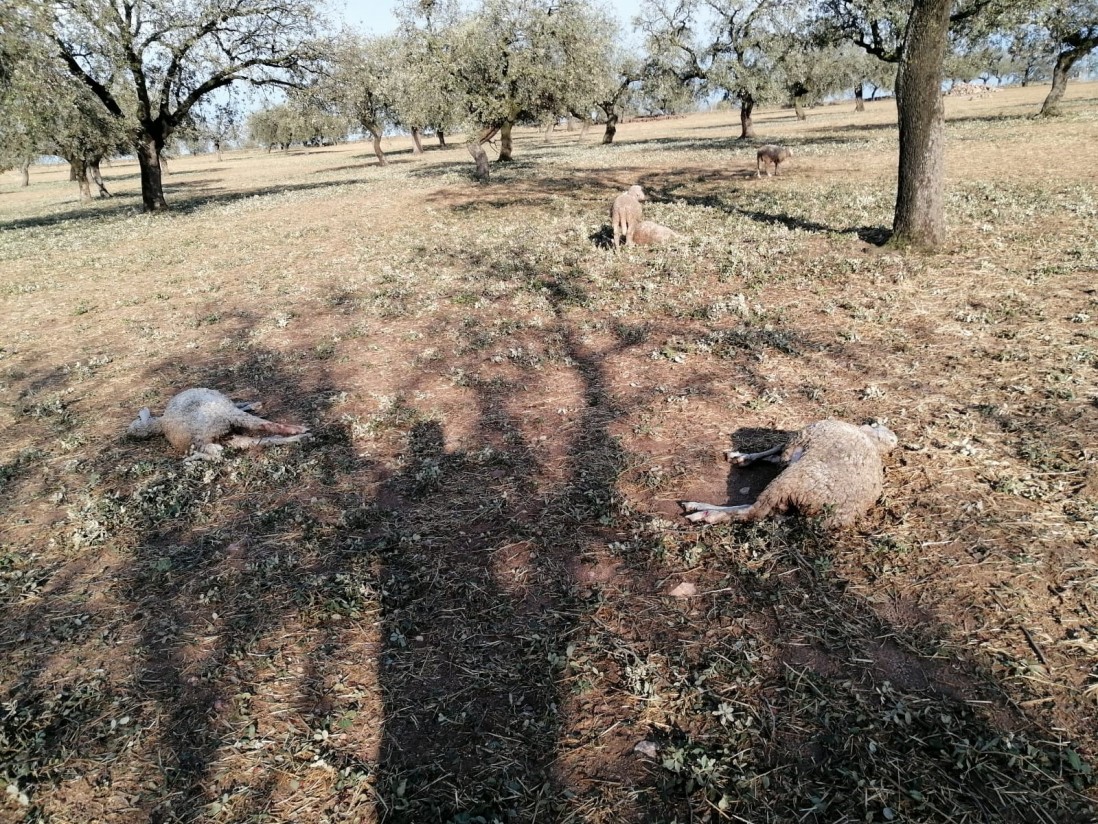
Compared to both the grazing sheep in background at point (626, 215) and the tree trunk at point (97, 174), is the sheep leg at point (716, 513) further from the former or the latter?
the tree trunk at point (97, 174)

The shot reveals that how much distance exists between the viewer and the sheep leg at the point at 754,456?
5422mm

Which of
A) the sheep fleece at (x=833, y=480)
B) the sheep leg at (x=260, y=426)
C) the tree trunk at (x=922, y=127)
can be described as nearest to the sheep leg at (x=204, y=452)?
the sheep leg at (x=260, y=426)

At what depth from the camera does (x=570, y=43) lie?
27.0 m

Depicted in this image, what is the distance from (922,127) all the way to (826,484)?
31.0 feet

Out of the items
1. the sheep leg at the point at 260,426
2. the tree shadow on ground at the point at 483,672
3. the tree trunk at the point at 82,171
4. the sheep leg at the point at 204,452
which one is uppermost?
the tree trunk at the point at 82,171

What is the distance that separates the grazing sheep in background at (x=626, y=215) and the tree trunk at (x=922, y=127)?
17.6ft

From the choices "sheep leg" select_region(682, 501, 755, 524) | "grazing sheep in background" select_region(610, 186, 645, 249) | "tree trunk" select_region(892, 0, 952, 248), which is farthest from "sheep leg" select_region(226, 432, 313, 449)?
"tree trunk" select_region(892, 0, 952, 248)

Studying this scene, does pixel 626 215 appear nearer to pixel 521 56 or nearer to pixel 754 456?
pixel 754 456

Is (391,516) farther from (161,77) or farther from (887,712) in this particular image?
(161,77)

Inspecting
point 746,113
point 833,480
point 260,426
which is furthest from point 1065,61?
point 260,426

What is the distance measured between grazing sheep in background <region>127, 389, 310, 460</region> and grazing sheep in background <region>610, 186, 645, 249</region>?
30.7ft

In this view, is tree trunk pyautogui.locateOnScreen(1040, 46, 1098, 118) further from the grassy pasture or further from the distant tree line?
the grassy pasture

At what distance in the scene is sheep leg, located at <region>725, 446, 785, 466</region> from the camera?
17.8ft

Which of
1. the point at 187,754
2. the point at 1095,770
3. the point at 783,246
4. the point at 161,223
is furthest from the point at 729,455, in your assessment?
the point at 161,223
